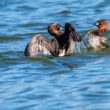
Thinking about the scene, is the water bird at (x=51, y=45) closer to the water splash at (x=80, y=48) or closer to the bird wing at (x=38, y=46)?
the bird wing at (x=38, y=46)

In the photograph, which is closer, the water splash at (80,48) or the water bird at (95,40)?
the water splash at (80,48)

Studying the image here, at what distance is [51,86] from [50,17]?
788cm

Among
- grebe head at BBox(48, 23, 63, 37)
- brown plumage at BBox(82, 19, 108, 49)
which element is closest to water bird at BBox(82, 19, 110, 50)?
brown plumage at BBox(82, 19, 108, 49)

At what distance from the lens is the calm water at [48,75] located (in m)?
7.31

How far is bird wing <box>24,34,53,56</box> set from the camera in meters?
10.6

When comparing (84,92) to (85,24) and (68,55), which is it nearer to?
(68,55)

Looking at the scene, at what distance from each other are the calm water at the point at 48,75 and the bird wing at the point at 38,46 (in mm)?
181

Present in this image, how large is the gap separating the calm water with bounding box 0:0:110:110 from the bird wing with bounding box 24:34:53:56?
0.18 m

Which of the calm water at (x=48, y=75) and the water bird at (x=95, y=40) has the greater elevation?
the water bird at (x=95, y=40)

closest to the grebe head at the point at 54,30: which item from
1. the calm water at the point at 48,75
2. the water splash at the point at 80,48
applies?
the water splash at the point at 80,48

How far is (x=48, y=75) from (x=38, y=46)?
5.98 ft

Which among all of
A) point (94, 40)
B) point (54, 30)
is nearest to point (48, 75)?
point (54, 30)

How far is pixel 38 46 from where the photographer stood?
1065cm

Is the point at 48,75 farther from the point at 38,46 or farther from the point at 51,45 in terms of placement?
the point at 51,45
